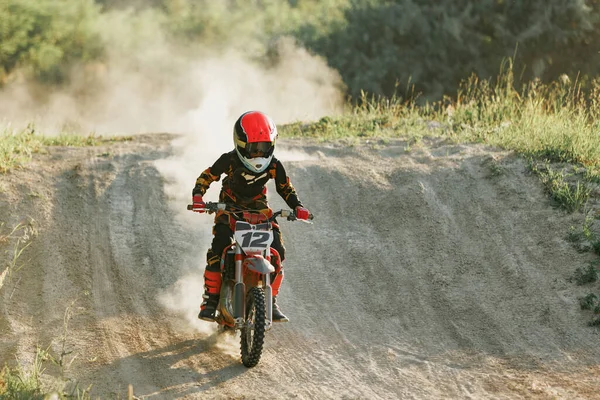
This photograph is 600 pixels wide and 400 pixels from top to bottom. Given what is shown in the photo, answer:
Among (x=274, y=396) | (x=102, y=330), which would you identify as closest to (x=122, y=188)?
(x=102, y=330)

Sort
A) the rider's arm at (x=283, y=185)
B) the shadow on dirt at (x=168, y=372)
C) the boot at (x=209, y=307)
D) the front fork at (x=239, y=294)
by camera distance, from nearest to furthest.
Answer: the shadow on dirt at (x=168, y=372)
the front fork at (x=239, y=294)
the boot at (x=209, y=307)
the rider's arm at (x=283, y=185)

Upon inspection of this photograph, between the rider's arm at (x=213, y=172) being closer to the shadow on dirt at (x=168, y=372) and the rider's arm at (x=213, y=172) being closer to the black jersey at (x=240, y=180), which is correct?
the black jersey at (x=240, y=180)

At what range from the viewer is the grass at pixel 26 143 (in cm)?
1208

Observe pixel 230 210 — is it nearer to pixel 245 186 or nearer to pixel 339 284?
pixel 245 186

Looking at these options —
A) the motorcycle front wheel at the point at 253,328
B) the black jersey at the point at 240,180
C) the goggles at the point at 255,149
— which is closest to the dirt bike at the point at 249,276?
the motorcycle front wheel at the point at 253,328

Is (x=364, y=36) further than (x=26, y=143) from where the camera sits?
Yes

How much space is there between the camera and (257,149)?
24.6ft

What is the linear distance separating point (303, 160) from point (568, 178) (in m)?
3.89

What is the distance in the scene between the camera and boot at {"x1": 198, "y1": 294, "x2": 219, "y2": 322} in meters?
7.66

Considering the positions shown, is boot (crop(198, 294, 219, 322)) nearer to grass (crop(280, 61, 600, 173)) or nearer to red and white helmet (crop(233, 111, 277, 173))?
red and white helmet (crop(233, 111, 277, 173))

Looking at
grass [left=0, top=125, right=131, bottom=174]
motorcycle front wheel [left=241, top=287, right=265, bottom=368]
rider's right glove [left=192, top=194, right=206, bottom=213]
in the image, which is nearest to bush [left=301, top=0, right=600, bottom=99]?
grass [left=0, top=125, right=131, bottom=174]

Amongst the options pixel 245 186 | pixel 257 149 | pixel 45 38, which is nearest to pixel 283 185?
pixel 245 186

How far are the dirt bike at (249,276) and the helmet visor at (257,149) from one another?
506 millimetres

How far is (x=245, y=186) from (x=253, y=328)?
4.53 ft
